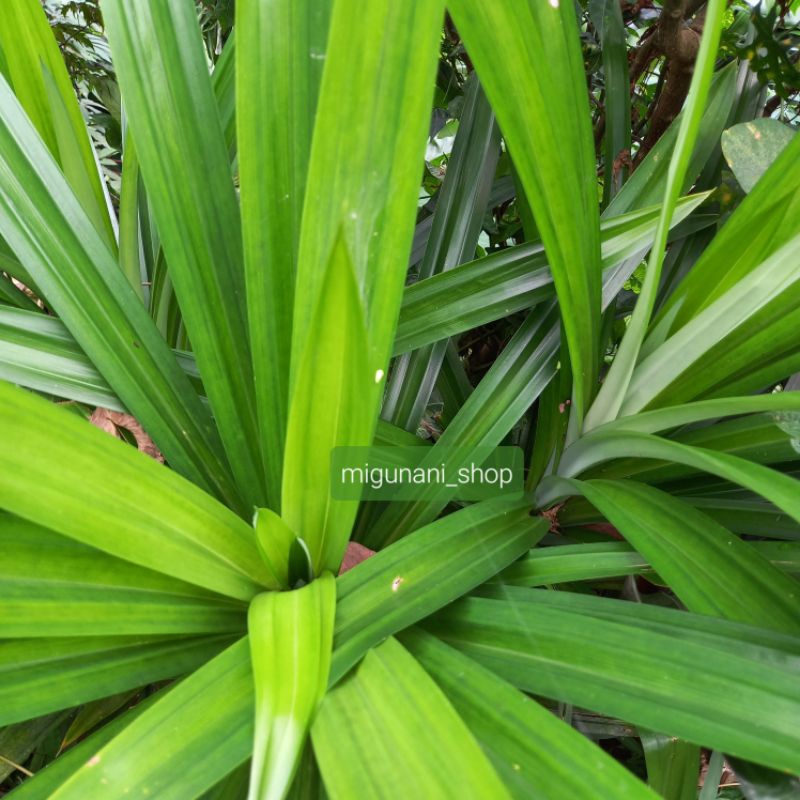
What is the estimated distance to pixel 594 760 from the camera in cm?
33

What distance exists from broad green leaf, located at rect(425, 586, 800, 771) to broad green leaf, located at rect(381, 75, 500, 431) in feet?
0.96

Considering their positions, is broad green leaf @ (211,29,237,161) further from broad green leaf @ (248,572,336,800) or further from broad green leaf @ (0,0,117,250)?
broad green leaf @ (248,572,336,800)

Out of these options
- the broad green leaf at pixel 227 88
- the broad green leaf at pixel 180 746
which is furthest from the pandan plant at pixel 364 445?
the broad green leaf at pixel 227 88

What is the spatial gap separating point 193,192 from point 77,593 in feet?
1.06

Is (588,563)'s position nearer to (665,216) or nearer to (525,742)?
(525,742)

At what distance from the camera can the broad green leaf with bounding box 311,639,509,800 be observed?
289mm

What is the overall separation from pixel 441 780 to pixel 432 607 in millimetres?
139

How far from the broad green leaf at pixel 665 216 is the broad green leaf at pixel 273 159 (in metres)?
0.26

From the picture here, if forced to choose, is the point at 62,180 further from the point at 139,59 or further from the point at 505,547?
the point at 505,547

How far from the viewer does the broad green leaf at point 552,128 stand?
1.42ft

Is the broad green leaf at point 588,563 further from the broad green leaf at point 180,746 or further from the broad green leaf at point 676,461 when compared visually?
the broad green leaf at point 180,746

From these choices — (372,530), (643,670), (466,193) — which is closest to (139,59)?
(466,193)

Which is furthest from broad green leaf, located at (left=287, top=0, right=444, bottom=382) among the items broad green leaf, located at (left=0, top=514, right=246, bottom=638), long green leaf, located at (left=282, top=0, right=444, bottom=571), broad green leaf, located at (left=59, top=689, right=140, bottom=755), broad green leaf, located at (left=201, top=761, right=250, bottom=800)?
broad green leaf, located at (left=59, top=689, right=140, bottom=755)

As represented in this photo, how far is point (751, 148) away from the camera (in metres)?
0.60
